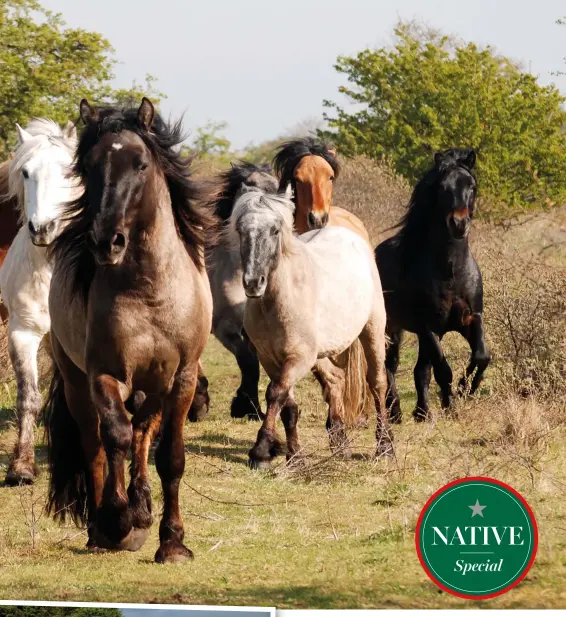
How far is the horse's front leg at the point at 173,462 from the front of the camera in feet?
18.4

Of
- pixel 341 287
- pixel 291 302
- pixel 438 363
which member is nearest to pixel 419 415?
pixel 438 363

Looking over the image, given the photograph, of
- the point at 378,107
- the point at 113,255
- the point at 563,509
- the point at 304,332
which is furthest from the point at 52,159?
the point at 378,107

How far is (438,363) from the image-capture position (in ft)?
30.2

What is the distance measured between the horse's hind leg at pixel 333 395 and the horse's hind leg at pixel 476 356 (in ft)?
3.16

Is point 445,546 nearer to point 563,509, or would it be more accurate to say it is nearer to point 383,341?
point 563,509

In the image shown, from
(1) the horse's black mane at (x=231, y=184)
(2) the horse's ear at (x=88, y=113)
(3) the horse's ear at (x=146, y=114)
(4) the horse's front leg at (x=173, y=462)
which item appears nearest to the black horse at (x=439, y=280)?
(1) the horse's black mane at (x=231, y=184)

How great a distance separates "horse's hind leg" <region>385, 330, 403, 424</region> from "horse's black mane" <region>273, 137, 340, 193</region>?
1462 millimetres

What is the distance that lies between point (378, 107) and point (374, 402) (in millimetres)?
6691

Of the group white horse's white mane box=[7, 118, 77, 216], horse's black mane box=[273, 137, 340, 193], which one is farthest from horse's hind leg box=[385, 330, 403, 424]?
white horse's white mane box=[7, 118, 77, 216]

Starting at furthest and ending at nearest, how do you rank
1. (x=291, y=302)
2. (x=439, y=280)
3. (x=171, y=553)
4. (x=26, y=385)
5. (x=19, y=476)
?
(x=439, y=280)
(x=291, y=302)
(x=26, y=385)
(x=19, y=476)
(x=171, y=553)

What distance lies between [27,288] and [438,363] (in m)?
3.13

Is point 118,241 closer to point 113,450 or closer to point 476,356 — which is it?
point 113,450

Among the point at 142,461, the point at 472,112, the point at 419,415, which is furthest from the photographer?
the point at 472,112

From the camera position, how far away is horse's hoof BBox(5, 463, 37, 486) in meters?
7.38
